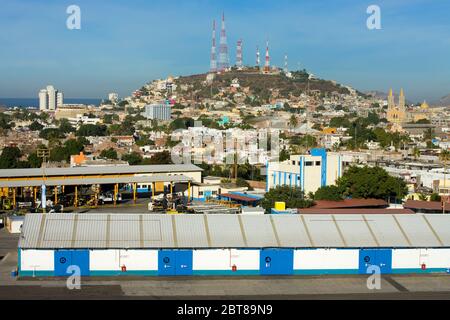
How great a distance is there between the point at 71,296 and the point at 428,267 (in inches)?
260

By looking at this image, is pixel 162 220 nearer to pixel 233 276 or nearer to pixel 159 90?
pixel 233 276

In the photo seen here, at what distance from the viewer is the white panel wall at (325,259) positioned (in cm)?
1292

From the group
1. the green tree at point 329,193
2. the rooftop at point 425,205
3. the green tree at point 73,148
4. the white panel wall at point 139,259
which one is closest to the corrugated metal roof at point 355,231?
the white panel wall at point 139,259

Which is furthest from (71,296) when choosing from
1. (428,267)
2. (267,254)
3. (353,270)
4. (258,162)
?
(258,162)

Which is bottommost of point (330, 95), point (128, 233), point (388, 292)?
point (388, 292)

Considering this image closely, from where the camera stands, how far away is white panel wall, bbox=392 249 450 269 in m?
13.1

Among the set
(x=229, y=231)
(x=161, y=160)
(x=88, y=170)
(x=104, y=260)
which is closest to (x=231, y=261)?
(x=229, y=231)

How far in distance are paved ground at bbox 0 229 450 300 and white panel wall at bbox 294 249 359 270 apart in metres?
0.26
